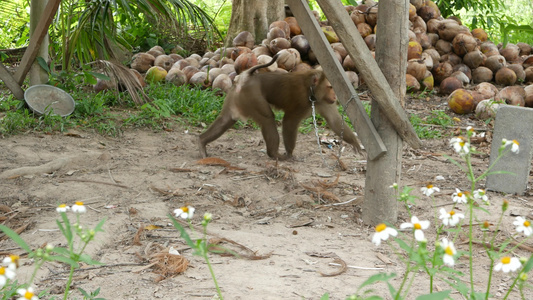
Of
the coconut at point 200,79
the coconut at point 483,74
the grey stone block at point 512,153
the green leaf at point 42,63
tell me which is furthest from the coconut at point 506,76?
the green leaf at point 42,63

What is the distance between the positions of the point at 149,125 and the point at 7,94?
7.95 feet

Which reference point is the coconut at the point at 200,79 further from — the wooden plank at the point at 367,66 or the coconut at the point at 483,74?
the wooden plank at the point at 367,66

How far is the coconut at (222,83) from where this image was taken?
25.9ft

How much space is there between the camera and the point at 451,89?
8.46 metres

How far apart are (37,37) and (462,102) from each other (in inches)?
215

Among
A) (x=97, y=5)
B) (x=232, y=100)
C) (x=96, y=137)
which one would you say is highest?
(x=97, y=5)

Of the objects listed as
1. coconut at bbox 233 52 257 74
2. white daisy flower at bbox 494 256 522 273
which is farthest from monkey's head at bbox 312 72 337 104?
white daisy flower at bbox 494 256 522 273

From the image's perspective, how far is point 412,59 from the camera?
8.40 m

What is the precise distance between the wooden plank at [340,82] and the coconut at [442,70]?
524cm

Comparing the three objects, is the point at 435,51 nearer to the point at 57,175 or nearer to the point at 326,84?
the point at 326,84

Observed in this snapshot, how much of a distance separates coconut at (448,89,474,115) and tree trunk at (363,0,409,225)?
4.06 meters

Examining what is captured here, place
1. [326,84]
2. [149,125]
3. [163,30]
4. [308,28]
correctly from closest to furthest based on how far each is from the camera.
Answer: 1. [308,28]
2. [326,84]
3. [149,125]
4. [163,30]

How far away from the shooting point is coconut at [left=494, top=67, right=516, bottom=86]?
27.9 ft

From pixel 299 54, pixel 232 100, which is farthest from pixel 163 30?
pixel 232 100
